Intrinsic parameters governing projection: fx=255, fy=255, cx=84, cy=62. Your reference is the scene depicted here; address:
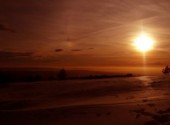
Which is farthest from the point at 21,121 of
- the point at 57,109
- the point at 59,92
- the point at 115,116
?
the point at 59,92

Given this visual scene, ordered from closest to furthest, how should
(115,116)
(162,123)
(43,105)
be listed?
(162,123) → (115,116) → (43,105)

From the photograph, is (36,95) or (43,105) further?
(36,95)

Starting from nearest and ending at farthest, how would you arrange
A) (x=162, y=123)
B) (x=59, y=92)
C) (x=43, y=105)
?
1. (x=162, y=123)
2. (x=43, y=105)
3. (x=59, y=92)

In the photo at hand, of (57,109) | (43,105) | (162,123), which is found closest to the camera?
A: (162,123)

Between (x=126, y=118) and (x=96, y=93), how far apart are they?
14.9ft

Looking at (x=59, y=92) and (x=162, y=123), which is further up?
(x=59, y=92)

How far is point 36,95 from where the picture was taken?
1028 cm

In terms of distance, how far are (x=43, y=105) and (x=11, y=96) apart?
217 cm

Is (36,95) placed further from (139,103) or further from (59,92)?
(139,103)

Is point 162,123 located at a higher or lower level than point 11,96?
lower

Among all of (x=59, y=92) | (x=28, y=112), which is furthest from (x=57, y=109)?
(x=59, y=92)

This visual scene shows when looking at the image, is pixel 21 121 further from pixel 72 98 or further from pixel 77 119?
pixel 72 98

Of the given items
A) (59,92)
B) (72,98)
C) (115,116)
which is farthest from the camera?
(59,92)

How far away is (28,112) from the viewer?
23.6 feet
